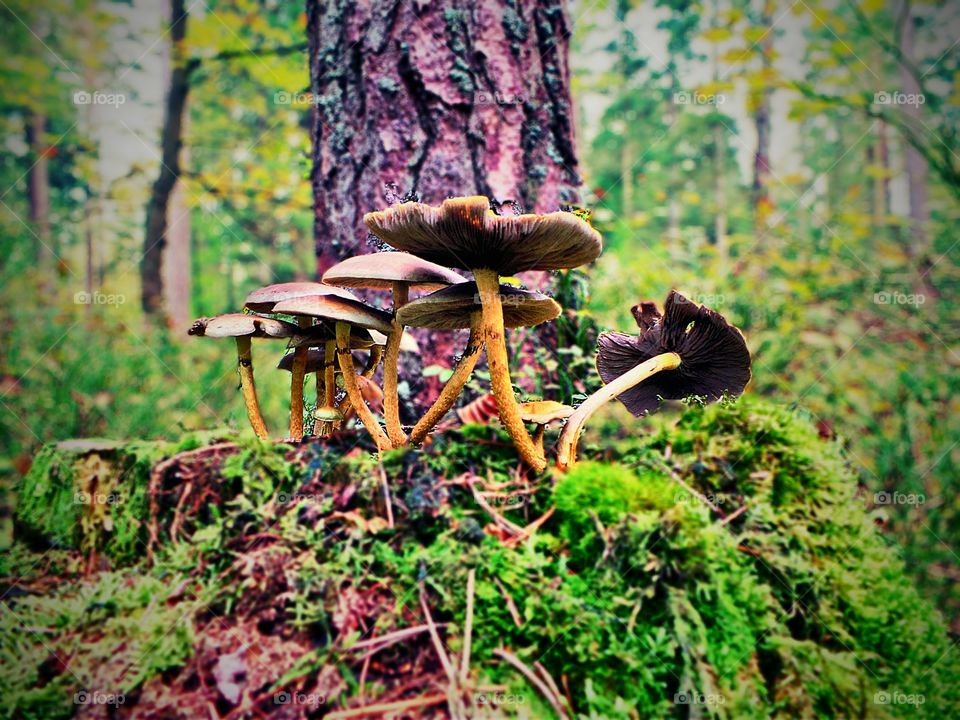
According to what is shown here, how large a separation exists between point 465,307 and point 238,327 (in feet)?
1.33

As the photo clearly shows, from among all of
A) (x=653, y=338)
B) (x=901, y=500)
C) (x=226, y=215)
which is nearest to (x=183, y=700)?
(x=653, y=338)

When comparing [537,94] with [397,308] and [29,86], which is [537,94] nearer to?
[397,308]

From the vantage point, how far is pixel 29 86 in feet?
Answer: 27.1

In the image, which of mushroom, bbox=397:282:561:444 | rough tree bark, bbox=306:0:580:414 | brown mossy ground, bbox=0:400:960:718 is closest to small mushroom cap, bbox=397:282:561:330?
mushroom, bbox=397:282:561:444

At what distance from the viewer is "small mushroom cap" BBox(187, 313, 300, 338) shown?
0.89 metres

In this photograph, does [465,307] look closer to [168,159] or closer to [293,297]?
[293,297]

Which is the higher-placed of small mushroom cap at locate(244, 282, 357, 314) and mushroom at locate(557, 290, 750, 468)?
small mushroom cap at locate(244, 282, 357, 314)

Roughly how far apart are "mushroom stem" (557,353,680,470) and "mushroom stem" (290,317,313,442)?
0.53m

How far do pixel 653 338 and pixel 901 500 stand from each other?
425cm
